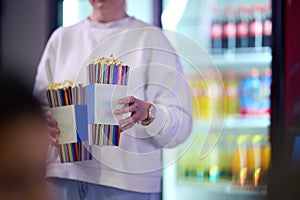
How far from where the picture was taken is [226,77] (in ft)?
6.16

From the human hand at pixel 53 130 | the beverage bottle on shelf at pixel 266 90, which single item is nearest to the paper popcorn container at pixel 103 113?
the human hand at pixel 53 130

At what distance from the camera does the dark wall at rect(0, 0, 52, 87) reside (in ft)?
6.30

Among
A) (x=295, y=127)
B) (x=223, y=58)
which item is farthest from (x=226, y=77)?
(x=295, y=127)

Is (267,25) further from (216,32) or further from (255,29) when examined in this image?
(216,32)

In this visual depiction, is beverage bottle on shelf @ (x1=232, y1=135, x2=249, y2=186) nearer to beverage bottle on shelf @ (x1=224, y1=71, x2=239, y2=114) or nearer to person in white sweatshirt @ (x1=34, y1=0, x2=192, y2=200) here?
beverage bottle on shelf @ (x1=224, y1=71, x2=239, y2=114)

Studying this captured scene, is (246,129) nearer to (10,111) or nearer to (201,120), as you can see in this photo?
(201,120)

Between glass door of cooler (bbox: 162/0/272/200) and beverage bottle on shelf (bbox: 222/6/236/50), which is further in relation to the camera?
beverage bottle on shelf (bbox: 222/6/236/50)

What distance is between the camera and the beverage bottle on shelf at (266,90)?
6.17ft

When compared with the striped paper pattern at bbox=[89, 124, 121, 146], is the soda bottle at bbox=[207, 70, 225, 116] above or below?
above

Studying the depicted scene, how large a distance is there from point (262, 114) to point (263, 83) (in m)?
0.10

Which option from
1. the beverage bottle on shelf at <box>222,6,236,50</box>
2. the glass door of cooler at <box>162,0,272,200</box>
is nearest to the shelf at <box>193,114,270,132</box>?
the glass door of cooler at <box>162,0,272,200</box>

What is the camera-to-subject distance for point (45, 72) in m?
1.87

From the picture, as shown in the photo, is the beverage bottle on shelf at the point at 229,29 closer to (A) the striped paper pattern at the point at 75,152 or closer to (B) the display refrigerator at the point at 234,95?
(B) the display refrigerator at the point at 234,95

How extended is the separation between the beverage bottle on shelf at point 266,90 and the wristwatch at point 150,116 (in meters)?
A: 0.38
